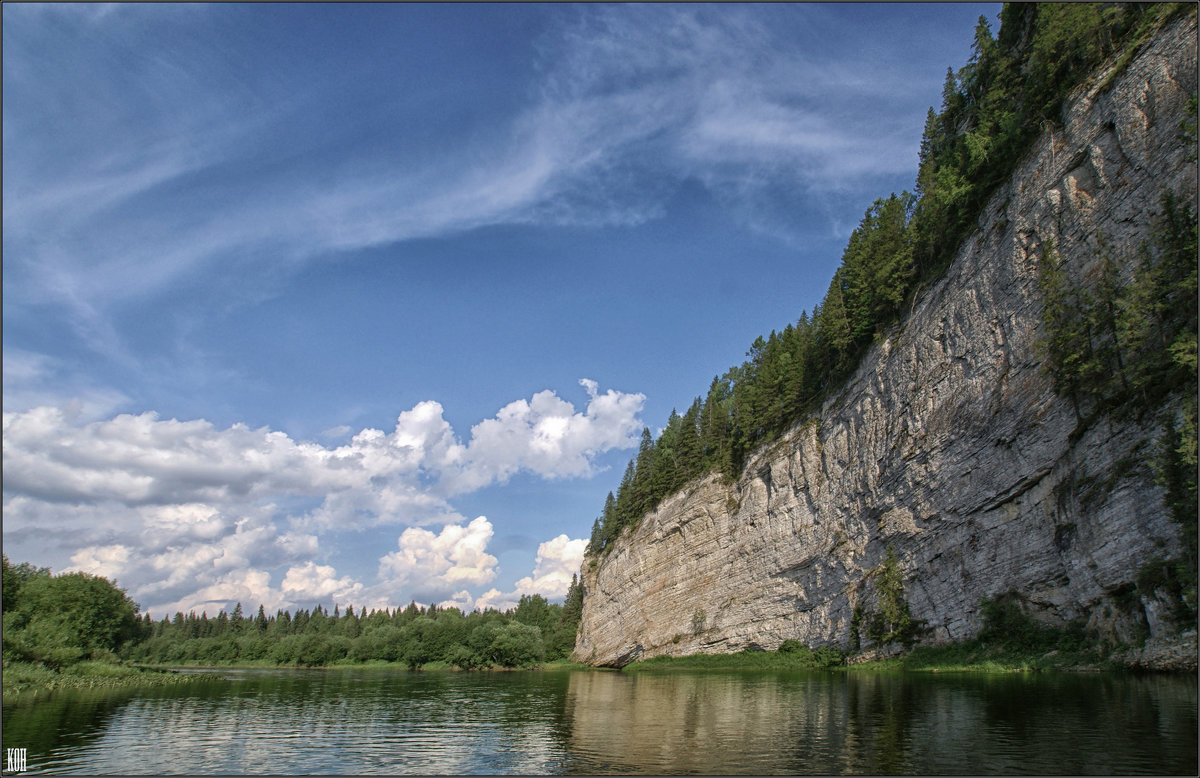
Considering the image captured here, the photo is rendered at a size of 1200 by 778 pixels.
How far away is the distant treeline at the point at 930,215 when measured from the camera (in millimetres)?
43844

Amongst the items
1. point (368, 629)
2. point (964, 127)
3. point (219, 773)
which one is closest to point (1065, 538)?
point (964, 127)

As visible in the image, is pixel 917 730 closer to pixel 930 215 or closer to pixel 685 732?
pixel 685 732

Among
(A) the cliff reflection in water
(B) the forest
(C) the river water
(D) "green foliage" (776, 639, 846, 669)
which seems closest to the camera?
(A) the cliff reflection in water

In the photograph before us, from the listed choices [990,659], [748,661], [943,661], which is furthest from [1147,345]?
[748,661]

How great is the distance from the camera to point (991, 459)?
4491 cm

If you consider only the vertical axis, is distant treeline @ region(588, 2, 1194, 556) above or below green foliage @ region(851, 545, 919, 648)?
above

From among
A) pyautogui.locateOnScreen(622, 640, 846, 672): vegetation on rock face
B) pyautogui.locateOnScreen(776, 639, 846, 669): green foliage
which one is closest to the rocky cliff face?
pyautogui.locateOnScreen(776, 639, 846, 669): green foliage

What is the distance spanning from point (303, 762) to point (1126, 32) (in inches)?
2317

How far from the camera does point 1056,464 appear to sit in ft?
130

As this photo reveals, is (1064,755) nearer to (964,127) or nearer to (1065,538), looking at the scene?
(1065,538)

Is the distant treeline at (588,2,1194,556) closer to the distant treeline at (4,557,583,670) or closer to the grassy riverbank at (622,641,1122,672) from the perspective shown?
the grassy riverbank at (622,641,1122,672)

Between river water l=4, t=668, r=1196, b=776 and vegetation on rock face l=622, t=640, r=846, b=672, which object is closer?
river water l=4, t=668, r=1196, b=776

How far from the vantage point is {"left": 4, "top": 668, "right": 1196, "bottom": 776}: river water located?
17.3 metres

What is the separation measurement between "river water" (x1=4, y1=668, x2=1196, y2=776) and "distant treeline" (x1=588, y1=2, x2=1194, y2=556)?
34.5 metres
